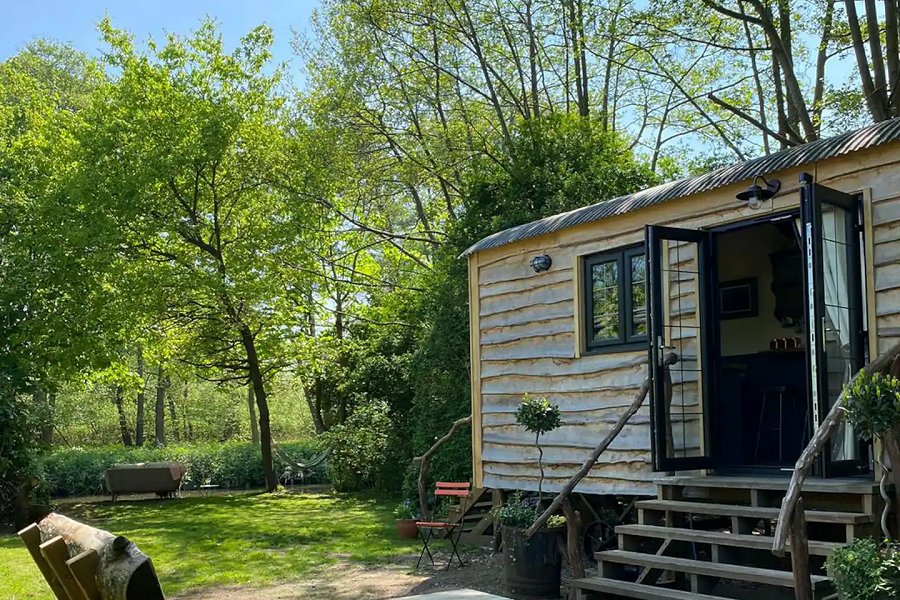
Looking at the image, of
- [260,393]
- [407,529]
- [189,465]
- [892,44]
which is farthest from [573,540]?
[189,465]

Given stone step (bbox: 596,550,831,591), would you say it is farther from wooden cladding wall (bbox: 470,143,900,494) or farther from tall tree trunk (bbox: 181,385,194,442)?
tall tree trunk (bbox: 181,385,194,442)

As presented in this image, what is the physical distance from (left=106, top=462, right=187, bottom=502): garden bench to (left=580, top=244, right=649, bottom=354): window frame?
1226cm

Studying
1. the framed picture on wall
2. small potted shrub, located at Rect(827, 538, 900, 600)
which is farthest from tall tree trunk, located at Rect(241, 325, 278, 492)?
small potted shrub, located at Rect(827, 538, 900, 600)

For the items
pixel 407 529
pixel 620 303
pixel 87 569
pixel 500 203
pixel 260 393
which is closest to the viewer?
pixel 87 569

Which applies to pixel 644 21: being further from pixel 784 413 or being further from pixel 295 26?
pixel 295 26

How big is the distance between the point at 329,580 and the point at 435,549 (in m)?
1.86

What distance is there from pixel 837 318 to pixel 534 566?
3104 mm

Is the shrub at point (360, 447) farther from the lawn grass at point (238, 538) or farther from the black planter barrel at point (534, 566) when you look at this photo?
the black planter barrel at point (534, 566)

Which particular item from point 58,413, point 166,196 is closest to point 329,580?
point 166,196

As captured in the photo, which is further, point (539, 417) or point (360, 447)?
point (360, 447)

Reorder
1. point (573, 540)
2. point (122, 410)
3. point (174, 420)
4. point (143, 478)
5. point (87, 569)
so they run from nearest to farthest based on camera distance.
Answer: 1. point (87, 569)
2. point (573, 540)
3. point (143, 478)
4. point (122, 410)
5. point (174, 420)

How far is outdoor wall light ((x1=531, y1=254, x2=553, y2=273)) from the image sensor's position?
8.70m

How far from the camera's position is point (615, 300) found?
811 centimetres

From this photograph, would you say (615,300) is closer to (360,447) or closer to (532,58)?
(360,447)
